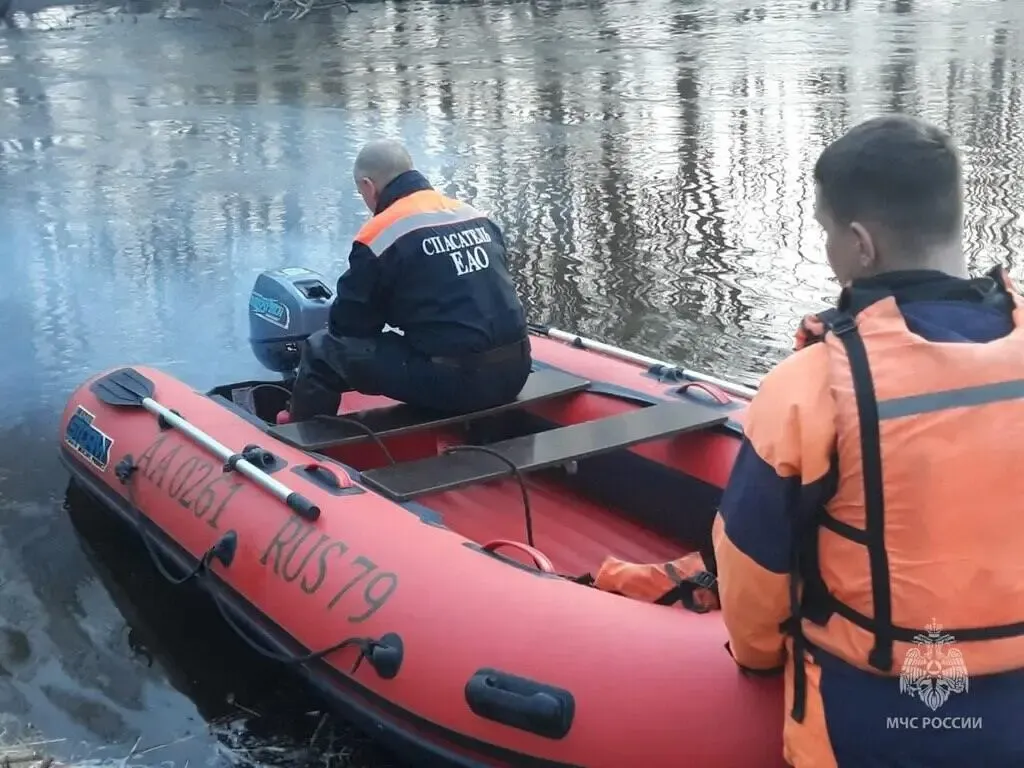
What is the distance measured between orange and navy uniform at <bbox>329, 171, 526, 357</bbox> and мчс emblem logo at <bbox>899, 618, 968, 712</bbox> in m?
2.35

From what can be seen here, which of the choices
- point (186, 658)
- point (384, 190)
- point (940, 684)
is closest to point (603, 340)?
point (384, 190)

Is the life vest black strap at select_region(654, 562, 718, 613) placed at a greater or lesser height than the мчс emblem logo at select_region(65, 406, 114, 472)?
greater

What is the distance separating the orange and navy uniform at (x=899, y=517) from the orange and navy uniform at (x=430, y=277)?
2164 millimetres

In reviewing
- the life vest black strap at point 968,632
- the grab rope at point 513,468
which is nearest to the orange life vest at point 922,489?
the life vest black strap at point 968,632

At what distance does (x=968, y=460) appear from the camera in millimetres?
1919

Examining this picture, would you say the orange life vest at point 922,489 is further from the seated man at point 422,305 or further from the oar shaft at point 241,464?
the seated man at point 422,305

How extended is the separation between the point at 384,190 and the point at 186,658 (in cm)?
164

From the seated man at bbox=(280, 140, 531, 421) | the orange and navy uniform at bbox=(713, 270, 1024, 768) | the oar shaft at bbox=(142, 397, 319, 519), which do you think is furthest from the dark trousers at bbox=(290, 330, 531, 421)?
the orange and navy uniform at bbox=(713, 270, 1024, 768)

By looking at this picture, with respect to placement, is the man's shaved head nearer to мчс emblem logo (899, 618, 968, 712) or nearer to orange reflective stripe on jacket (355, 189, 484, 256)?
orange reflective stripe on jacket (355, 189, 484, 256)

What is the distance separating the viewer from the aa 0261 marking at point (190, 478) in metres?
3.86

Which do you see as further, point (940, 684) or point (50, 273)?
point (50, 273)

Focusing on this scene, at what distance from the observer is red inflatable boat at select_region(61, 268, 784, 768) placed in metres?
2.68

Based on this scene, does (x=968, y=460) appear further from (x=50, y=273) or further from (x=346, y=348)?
(x=50, y=273)

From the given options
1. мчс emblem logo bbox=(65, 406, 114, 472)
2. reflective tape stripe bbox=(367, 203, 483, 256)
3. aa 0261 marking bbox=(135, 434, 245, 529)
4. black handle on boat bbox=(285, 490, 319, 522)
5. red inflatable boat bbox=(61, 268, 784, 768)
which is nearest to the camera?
red inflatable boat bbox=(61, 268, 784, 768)
